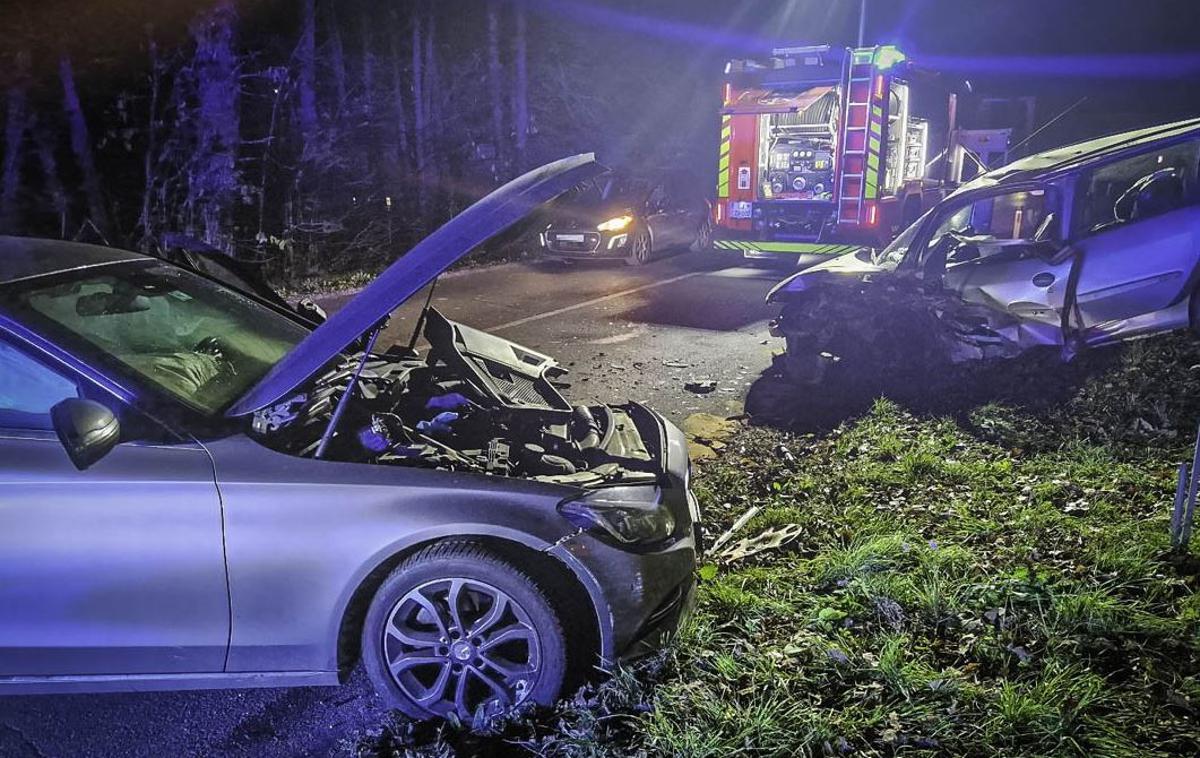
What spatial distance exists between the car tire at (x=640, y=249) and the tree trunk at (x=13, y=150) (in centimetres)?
833

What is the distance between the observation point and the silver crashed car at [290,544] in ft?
8.04

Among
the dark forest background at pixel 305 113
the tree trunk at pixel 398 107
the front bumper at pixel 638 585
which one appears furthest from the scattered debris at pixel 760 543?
the tree trunk at pixel 398 107

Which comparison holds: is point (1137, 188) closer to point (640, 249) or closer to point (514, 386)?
point (514, 386)

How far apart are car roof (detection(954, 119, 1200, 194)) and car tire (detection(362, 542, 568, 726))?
5194 mm

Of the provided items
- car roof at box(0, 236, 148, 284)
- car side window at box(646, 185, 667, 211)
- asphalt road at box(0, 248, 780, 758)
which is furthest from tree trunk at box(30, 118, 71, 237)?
car side window at box(646, 185, 667, 211)

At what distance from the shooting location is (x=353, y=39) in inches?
515

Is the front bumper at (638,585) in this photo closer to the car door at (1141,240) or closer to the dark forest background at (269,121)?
the car door at (1141,240)

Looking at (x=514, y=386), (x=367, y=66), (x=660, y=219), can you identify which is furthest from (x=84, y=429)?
(x=367, y=66)

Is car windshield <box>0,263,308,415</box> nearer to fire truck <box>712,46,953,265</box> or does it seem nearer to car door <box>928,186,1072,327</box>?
car door <box>928,186,1072,327</box>

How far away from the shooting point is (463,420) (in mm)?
3240

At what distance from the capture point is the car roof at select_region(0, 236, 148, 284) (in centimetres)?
290

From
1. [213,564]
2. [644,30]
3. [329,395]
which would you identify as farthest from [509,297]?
[644,30]

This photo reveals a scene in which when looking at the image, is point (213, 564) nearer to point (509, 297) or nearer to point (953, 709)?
point (953, 709)

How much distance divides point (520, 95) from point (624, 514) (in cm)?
1503
